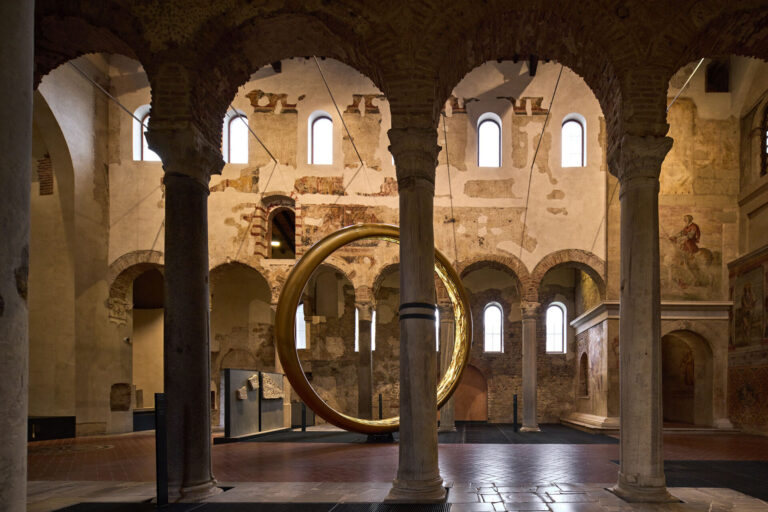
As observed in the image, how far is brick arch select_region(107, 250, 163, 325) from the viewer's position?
16.4 meters

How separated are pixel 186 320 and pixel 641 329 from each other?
4.91 m

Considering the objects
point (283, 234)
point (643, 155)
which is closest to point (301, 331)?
point (283, 234)

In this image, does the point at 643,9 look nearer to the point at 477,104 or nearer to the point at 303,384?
the point at 303,384

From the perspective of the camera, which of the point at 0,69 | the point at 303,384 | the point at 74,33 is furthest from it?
the point at 303,384

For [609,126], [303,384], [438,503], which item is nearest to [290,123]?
[303,384]

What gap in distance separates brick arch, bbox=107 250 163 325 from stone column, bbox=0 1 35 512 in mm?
14865

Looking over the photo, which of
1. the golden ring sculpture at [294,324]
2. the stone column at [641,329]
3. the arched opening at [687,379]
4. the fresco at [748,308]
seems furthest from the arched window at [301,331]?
the stone column at [641,329]

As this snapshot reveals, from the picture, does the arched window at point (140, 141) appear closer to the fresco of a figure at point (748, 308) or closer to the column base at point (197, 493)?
the column base at point (197, 493)

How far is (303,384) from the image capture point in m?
10.2

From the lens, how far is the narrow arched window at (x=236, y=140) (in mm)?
17531

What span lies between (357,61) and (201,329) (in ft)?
12.2

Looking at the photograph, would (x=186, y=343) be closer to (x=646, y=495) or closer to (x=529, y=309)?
(x=646, y=495)

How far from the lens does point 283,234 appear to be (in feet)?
77.4

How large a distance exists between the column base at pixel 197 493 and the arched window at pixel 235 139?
12610mm
